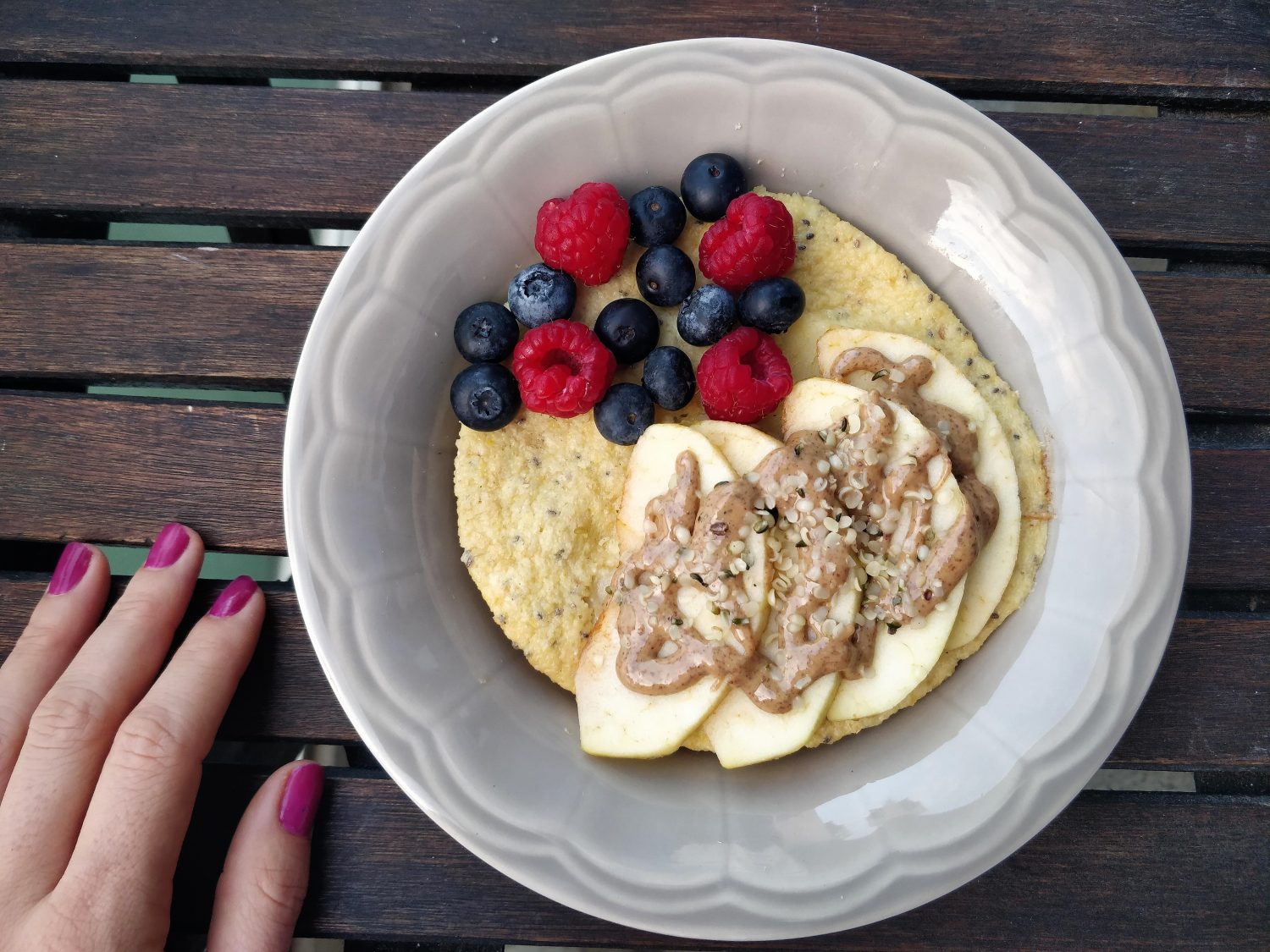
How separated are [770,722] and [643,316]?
2.53 feet

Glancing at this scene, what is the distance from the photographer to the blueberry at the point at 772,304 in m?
1.52

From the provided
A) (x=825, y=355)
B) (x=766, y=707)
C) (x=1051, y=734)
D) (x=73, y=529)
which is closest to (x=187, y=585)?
(x=73, y=529)

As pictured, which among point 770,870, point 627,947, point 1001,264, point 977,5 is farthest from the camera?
point 977,5

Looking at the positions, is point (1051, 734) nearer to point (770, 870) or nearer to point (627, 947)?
point (770, 870)

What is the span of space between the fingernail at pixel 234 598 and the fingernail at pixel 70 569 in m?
0.30

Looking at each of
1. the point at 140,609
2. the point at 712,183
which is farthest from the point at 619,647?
the point at 140,609

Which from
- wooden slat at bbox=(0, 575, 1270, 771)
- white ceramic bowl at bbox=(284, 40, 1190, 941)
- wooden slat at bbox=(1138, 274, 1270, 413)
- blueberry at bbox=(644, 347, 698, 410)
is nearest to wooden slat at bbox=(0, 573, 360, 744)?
wooden slat at bbox=(0, 575, 1270, 771)

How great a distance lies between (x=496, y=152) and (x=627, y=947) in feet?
5.13

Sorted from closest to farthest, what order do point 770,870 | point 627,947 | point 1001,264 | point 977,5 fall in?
point 770,870
point 1001,264
point 627,947
point 977,5

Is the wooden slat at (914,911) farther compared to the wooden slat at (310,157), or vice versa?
the wooden slat at (310,157)

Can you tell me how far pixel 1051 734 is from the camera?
1430 mm

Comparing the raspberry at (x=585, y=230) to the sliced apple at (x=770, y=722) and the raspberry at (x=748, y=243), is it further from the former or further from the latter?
the sliced apple at (x=770, y=722)

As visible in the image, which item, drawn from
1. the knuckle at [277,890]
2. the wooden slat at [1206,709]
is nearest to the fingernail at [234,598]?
the knuckle at [277,890]

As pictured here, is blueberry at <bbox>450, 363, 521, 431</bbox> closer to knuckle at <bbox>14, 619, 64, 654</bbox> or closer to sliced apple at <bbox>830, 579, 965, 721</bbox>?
sliced apple at <bbox>830, 579, 965, 721</bbox>
